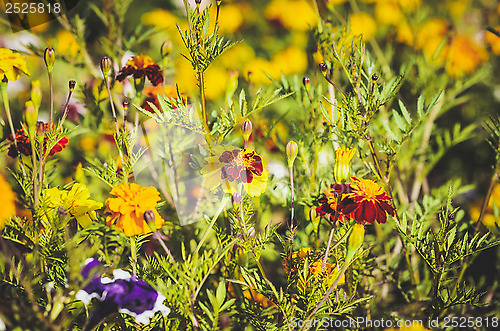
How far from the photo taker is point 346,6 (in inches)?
63.7

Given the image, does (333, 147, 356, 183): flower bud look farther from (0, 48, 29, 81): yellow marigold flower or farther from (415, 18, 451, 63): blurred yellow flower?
(415, 18, 451, 63): blurred yellow flower

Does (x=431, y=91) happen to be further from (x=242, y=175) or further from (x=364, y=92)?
(x=242, y=175)

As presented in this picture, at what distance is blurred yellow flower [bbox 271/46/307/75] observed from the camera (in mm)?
1402

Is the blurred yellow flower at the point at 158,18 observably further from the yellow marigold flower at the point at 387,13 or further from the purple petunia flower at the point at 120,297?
the purple petunia flower at the point at 120,297

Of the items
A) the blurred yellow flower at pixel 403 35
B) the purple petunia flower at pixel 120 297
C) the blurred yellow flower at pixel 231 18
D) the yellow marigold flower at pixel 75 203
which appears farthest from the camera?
the blurred yellow flower at pixel 231 18

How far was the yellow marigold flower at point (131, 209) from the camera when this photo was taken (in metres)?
0.47

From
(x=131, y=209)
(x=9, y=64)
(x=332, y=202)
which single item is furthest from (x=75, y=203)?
(x=332, y=202)

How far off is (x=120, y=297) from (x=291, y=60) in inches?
46.2

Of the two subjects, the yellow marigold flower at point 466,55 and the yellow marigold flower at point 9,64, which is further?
the yellow marigold flower at point 466,55

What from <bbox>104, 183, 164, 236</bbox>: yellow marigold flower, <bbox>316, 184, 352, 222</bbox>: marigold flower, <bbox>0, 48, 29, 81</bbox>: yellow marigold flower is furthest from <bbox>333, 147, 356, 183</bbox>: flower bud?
<bbox>0, 48, 29, 81</bbox>: yellow marigold flower

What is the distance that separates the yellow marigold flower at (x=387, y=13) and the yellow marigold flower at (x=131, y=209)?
120 cm

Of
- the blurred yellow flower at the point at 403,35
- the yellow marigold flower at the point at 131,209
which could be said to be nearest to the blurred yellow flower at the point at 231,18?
the blurred yellow flower at the point at 403,35

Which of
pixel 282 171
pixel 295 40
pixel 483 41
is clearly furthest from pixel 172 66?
pixel 483 41

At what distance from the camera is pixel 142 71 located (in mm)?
608
